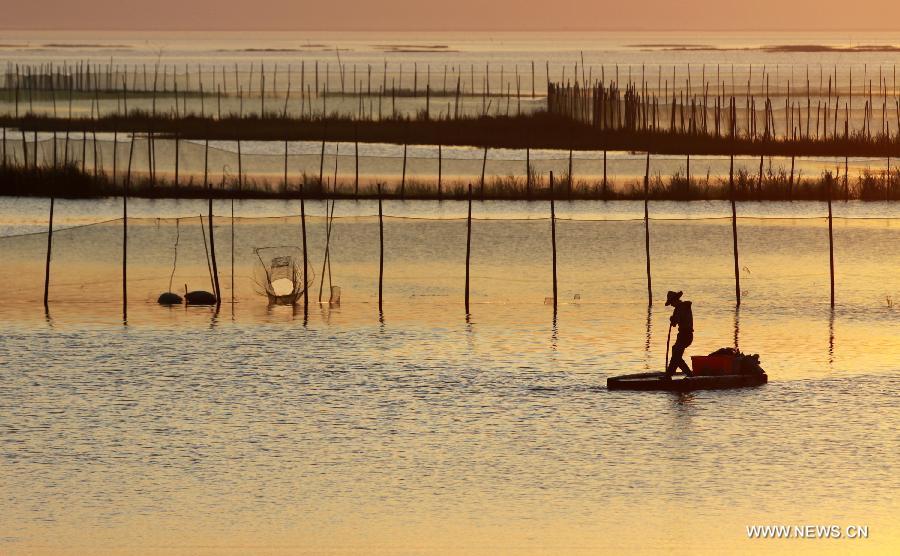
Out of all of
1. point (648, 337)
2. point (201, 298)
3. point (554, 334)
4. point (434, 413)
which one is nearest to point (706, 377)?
point (434, 413)

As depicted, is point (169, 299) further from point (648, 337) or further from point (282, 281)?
point (648, 337)

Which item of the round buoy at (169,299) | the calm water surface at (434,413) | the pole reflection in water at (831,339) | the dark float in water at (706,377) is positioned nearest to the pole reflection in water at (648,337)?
the calm water surface at (434,413)

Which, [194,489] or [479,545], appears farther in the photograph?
[194,489]

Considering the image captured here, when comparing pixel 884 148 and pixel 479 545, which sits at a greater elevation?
pixel 884 148

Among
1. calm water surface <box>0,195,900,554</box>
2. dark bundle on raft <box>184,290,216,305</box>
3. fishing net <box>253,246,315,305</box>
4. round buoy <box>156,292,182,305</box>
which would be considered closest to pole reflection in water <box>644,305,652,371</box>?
calm water surface <box>0,195,900,554</box>

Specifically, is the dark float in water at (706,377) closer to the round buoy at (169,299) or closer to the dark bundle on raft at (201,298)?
the dark bundle on raft at (201,298)

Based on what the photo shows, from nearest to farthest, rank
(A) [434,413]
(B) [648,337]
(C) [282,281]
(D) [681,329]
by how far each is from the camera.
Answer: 1. (A) [434,413]
2. (D) [681,329]
3. (B) [648,337]
4. (C) [282,281]

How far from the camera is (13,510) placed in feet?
51.2

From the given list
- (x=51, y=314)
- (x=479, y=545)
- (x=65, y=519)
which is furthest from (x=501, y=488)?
(x=51, y=314)

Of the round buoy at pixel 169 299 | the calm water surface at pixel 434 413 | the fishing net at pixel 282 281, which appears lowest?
the calm water surface at pixel 434 413

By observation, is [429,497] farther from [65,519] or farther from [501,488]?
[65,519]

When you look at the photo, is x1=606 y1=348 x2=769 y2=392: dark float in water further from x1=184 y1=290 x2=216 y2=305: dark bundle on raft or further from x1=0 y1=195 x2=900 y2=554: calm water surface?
x1=184 y1=290 x2=216 y2=305: dark bundle on raft

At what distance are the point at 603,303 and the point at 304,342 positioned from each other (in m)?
7.05

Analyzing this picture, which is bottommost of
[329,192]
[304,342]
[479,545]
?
[479,545]
